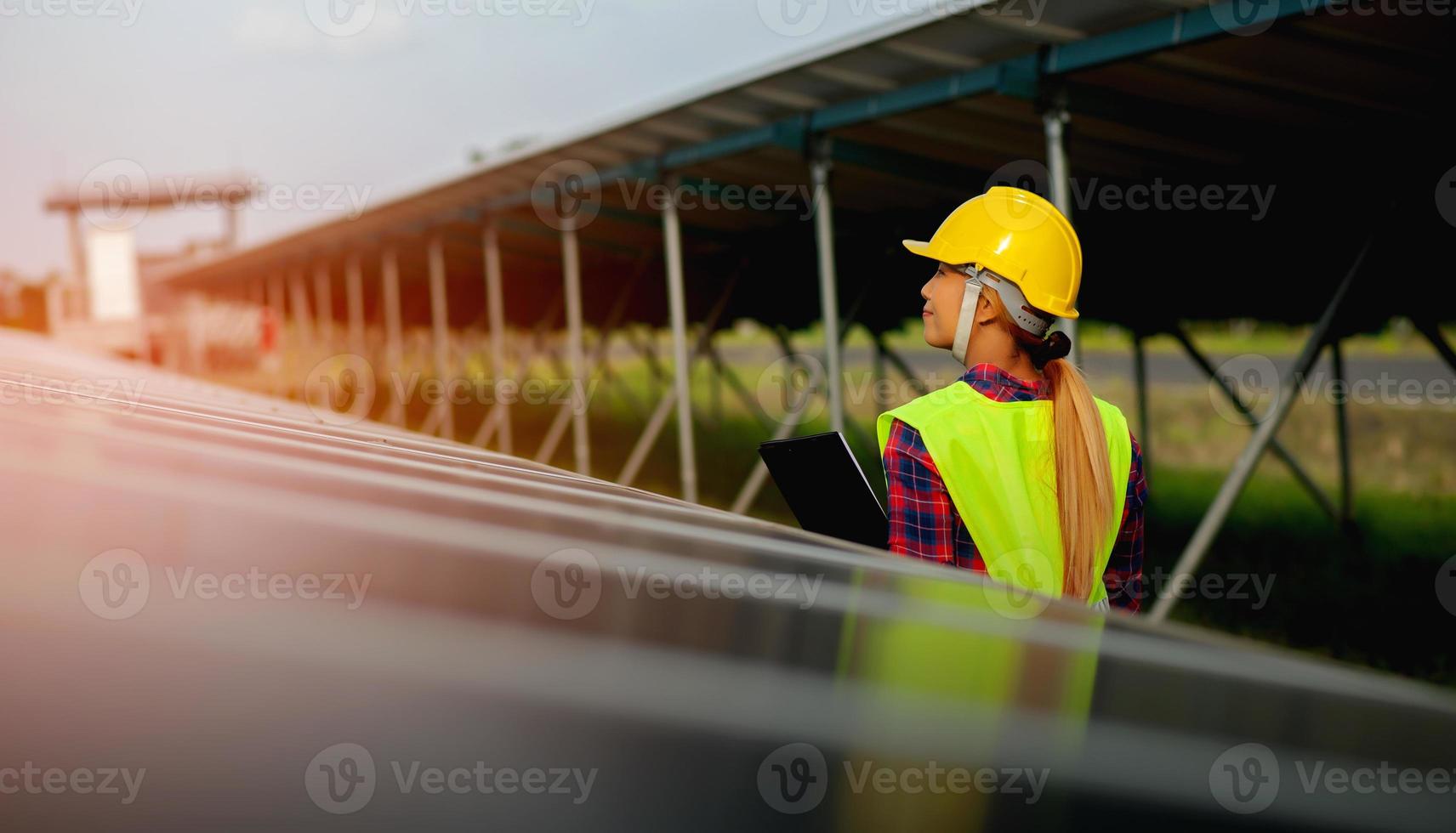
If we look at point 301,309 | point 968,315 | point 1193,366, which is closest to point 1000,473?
point 968,315

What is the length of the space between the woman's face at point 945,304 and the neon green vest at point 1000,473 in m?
0.16

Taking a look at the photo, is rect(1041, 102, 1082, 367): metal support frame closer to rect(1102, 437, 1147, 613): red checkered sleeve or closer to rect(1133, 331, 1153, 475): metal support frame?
rect(1102, 437, 1147, 613): red checkered sleeve

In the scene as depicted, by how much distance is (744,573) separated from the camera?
1.03m

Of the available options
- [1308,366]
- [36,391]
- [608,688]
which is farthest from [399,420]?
[608,688]

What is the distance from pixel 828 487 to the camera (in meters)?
2.26

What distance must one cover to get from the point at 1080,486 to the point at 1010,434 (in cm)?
15

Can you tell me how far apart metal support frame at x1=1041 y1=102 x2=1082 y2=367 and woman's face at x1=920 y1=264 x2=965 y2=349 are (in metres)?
3.37

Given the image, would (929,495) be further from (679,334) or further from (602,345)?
(602,345)

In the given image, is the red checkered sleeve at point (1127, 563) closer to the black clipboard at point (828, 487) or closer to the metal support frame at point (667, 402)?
the black clipboard at point (828, 487)

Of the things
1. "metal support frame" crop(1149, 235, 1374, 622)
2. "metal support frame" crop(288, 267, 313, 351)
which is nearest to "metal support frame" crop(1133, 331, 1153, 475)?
"metal support frame" crop(1149, 235, 1374, 622)

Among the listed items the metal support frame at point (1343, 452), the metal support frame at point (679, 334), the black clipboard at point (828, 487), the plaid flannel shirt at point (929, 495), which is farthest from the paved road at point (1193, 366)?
the plaid flannel shirt at point (929, 495)

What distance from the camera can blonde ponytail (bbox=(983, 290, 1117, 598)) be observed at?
6.68 ft

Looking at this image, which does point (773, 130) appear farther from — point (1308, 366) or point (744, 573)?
point (744, 573)

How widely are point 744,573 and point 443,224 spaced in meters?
13.1
